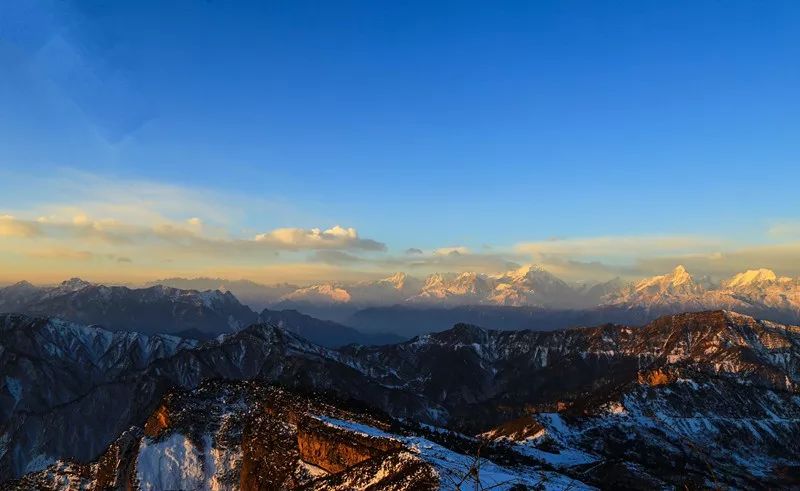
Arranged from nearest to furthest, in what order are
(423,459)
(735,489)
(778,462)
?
(423,459), (735,489), (778,462)

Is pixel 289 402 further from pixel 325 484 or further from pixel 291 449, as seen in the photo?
pixel 325 484

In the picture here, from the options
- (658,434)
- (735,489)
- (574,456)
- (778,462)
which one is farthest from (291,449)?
(778,462)

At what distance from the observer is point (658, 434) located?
19975 cm

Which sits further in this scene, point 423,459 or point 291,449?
point 291,449

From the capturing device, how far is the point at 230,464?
103188mm

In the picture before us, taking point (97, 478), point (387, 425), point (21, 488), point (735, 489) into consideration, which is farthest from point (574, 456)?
point (21, 488)

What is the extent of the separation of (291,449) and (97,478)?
116 ft

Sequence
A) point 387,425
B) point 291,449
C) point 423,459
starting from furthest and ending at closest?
1. point 387,425
2. point 291,449
3. point 423,459

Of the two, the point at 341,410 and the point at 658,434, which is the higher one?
the point at 341,410

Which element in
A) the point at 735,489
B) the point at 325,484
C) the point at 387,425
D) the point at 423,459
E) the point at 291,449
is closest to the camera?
the point at 423,459

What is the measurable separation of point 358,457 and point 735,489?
112560 millimetres

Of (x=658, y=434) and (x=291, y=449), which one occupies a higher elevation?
(x=291, y=449)

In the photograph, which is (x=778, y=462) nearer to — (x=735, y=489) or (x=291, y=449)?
(x=735, y=489)

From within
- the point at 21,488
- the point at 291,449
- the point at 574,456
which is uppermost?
the point at 291,449
